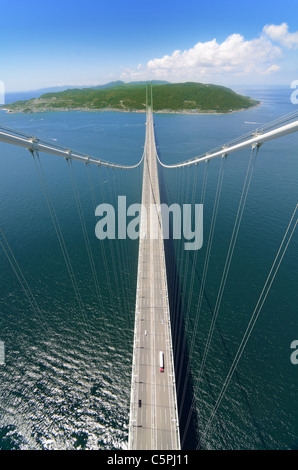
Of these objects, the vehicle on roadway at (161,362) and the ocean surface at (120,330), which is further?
the ocean surface at (120,330)

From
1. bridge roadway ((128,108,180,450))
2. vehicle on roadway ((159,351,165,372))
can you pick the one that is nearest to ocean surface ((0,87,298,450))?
bridge roadway ((128,108,180,450))

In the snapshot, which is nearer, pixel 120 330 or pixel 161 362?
pixel 161 362

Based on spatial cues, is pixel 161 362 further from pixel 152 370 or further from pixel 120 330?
pixel 120 330

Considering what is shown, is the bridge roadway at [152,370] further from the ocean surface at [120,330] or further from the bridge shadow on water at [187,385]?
the bridge shadow on water at [187,385]

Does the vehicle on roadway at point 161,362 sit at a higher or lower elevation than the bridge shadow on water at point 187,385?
higher

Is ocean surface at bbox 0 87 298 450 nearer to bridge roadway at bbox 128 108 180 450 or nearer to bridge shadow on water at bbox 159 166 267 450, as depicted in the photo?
bridge shadow on water at bbox 159 166 267 450
